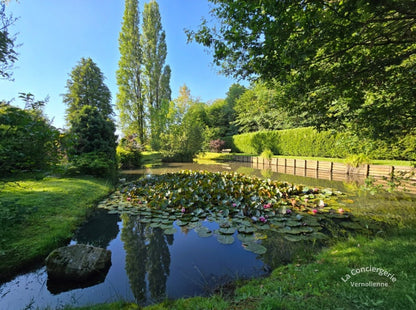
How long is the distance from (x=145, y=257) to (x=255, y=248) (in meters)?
1.83

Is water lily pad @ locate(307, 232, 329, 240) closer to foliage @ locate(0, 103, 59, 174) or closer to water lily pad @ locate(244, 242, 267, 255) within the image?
water lily pad @ locate(244, 242, 267, 255)

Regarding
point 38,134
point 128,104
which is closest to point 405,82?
point 38,134

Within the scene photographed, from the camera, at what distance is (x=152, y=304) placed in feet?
6.83

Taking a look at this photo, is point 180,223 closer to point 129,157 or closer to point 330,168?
point 330,168

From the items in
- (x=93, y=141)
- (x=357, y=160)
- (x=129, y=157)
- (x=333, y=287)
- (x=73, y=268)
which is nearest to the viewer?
(x=333, y=287)

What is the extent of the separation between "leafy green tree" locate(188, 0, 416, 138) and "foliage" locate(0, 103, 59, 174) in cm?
219

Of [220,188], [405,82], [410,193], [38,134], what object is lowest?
[410,193]

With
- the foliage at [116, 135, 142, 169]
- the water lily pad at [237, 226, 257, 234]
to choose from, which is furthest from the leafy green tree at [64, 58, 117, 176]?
the water lily pad at [237, 226, 257, 234]

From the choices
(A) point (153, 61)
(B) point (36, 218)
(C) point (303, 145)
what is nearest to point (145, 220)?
(B) point (36, 218)

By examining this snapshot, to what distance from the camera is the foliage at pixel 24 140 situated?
6.11 ft

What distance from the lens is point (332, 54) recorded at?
2330mm

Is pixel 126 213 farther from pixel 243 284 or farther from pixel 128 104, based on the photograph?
pixel 128 104

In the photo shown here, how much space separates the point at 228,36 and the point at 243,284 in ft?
9.81

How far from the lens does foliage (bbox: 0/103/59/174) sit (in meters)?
1.86
